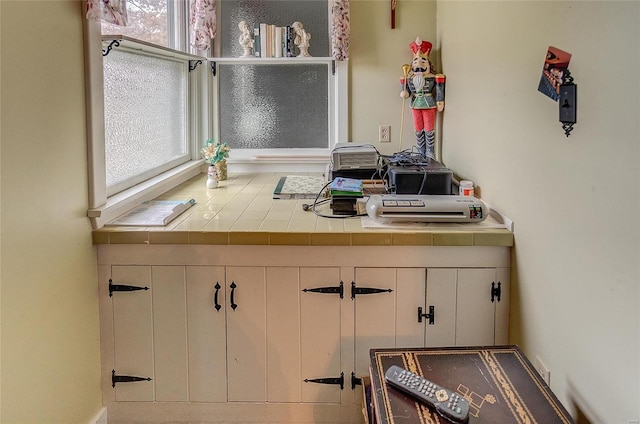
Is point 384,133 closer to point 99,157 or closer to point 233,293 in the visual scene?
point 233,293

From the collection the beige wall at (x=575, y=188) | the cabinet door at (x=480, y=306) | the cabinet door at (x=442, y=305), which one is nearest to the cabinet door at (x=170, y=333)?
the cabinet door at (x=442, y=305)

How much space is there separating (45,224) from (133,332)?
21.6 inches

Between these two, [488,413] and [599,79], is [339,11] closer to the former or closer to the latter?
[599,79]

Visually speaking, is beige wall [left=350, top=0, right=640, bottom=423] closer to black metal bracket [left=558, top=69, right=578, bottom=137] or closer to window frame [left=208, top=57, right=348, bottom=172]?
black metal bracket [left=558, top=69, right=578, bottom=137]

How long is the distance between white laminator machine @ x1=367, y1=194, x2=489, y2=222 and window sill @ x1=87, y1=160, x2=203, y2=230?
896 millimetres

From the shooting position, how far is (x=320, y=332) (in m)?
1.90

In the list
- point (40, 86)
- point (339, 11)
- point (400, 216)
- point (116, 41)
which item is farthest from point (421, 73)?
point (40, 86)

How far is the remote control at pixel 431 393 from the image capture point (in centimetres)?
116

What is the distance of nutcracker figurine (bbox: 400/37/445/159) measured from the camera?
293 cm

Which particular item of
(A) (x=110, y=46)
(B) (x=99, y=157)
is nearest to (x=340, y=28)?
(A) (x=110, y=46)

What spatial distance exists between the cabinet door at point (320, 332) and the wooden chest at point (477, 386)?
443 mm

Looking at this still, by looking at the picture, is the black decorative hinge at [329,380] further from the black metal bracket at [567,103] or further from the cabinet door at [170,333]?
the black metal bracket at [567,103]

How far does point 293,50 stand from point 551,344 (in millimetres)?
2259

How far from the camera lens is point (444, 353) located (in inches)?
56.9
